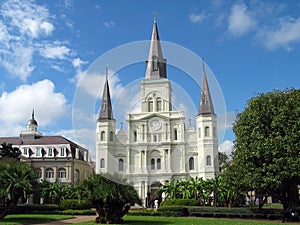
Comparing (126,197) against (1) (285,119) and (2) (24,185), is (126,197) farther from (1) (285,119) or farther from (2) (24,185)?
(1) (285,119)

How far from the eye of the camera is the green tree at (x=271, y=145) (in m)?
25.5

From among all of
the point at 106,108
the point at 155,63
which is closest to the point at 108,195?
the point at 106,108

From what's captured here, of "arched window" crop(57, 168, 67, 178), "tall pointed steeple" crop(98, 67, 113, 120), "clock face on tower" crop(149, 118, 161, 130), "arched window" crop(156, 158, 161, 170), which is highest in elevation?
Result: "tall pointed steeple" crop(98, 67, 113, 120)

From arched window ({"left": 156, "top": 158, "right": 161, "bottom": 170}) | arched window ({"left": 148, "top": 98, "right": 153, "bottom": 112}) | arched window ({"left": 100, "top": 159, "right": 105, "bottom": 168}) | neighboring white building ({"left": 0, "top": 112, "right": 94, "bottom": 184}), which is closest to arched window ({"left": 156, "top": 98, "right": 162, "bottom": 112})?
arched window ({"left": 148, "top": 98, "right": 153, "bottom": 112})

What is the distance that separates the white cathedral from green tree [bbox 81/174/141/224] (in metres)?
35.9

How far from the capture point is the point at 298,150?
Result: 83.3 feet

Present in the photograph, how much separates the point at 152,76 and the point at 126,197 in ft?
160

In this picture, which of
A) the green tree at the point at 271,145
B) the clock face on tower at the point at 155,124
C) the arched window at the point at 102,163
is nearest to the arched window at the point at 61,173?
the arched window at the point at 102,163

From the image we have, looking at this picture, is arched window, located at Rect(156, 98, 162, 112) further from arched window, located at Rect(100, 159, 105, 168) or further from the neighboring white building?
the neighboring white building

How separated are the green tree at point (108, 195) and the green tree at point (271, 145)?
9769 millimetres

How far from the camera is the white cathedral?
59.9m

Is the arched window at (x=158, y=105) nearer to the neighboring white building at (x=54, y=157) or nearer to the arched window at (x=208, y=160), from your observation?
the arched window at (x=208, y=160)

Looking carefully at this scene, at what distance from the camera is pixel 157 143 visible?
63.1m

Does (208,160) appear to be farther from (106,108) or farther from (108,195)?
(108,195)
